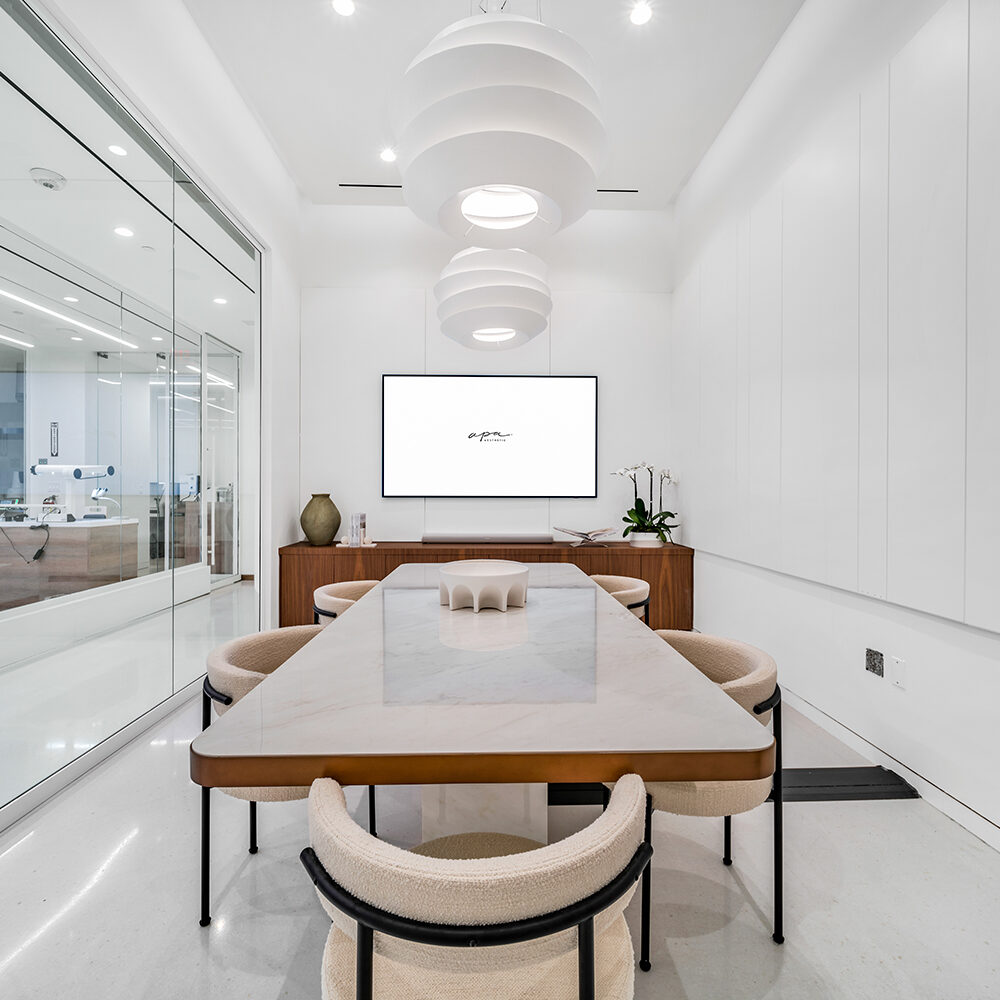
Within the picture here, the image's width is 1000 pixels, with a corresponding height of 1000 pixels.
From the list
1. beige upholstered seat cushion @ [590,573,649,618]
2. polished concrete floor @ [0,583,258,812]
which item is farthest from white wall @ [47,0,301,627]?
beige upholstered seat cushion @ [590,573,649,618]

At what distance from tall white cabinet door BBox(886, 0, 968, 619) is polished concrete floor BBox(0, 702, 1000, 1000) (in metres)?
0.83

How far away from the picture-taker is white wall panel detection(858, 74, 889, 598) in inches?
97.3

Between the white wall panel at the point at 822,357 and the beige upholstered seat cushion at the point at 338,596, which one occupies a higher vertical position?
the white wall panel at the point at 822,357

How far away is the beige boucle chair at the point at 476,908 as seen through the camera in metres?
0.72

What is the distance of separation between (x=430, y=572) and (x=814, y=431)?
1.90 m

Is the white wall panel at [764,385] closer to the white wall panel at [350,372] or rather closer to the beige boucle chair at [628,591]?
the beige boucle chair at [628,591]

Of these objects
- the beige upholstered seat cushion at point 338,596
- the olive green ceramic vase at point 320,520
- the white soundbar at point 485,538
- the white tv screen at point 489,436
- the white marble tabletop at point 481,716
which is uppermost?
the white tv screen at point 489,436

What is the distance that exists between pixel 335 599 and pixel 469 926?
1843mm

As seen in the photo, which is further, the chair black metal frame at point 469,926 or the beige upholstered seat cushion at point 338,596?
the beige upholstered seat cushion at point 338,596

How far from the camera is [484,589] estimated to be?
1.93 meters

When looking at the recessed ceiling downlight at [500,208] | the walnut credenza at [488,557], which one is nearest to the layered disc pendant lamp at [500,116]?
the recessed ceiling downlight at [500,208]

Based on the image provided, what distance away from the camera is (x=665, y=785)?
1444mm

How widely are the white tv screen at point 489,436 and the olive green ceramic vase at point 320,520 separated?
18.8 inches

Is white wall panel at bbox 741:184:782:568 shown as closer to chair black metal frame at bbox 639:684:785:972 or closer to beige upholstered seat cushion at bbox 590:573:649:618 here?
beige upholstered seat cushion at bbox 590:573:649:618
